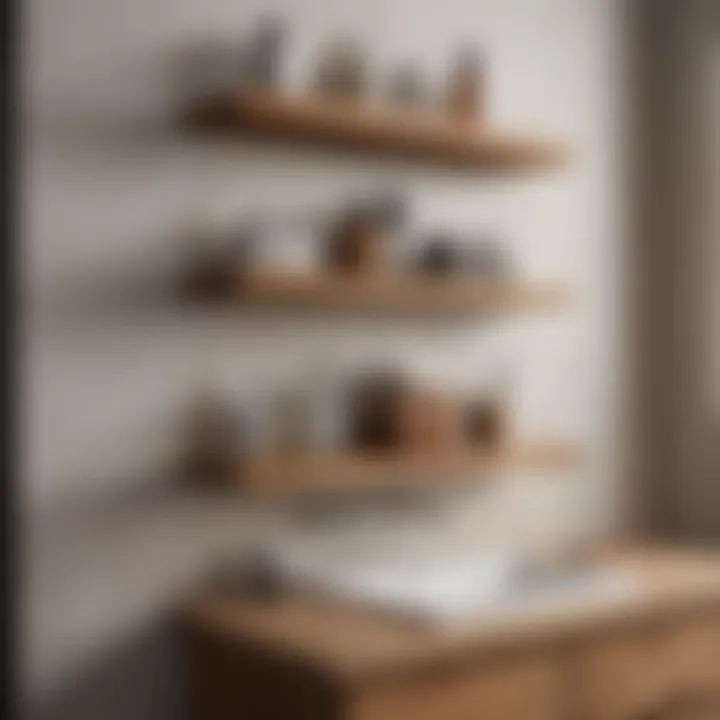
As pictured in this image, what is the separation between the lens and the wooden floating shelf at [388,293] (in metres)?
2.66

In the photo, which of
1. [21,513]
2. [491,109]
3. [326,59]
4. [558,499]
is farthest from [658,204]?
[21,513]

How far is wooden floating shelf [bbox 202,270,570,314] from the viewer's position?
266 centimetres

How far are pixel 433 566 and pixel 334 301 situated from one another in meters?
0.63

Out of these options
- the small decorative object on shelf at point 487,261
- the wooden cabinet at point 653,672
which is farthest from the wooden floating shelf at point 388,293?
the wooden cabinet at point 653,672

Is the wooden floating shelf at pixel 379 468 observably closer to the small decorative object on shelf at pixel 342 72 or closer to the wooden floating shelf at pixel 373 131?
the wooden floating shelf at pixel 373 131

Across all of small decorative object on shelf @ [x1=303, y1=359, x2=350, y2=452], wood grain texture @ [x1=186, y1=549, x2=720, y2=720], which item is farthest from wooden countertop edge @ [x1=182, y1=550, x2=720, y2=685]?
small decorative object on shelf @ [x1=303, y1=359, x2=350, y2=452]

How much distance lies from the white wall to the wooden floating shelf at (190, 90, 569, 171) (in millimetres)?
49

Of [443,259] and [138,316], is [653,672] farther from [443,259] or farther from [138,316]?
[138,316]

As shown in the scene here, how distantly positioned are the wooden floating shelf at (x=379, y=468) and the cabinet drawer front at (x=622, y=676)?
540 mm

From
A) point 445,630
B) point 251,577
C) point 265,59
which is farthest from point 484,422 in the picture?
point 265,59

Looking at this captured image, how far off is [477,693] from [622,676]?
372 millimetres

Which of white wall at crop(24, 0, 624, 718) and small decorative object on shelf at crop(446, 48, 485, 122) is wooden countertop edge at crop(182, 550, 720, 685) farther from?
small decorative object on shelf at crop(446, 48, 485, 122)

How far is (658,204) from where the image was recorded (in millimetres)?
3580

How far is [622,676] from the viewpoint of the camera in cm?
263
